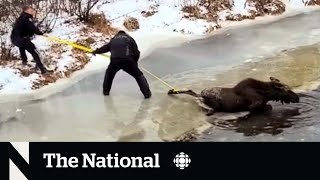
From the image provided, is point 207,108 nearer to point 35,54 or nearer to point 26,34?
point 35,54

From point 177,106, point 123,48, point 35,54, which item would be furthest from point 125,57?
point 35,54

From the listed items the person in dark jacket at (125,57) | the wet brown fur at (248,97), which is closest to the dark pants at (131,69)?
the person in dark jacket at (125,57)

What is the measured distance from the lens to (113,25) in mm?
17812

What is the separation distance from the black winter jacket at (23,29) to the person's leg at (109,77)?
2181 millimetres

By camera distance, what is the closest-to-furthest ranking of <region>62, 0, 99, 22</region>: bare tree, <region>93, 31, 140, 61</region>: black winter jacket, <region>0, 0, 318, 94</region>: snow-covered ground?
<region>93, 31, 140, 61</region>: black winter jacket, <region>0, 0, 318, 94</region>: snow-covered ground, <region>62, 0, 99, 22</region>: bare tree

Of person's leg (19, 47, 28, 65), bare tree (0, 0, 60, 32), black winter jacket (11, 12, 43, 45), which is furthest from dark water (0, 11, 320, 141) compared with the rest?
bare tree (0, 0, 60, 32)

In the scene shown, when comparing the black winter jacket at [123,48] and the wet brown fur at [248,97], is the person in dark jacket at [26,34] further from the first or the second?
the wet brown fur at [248,97]

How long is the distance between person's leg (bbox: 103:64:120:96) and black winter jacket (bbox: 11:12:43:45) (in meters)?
2.18

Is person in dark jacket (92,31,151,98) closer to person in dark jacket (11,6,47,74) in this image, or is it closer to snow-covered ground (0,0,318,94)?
snow-covered ground (0,0,318,94)

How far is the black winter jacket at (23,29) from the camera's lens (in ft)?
43.8

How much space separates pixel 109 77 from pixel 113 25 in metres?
5.82

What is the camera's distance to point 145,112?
37.0 ft

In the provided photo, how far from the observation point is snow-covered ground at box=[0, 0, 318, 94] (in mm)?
13105

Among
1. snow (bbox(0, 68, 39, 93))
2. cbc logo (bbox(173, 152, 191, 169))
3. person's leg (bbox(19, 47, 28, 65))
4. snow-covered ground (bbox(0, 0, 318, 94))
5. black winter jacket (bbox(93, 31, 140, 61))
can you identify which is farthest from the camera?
person's leg (bbox(19, 47, 28, 65))
